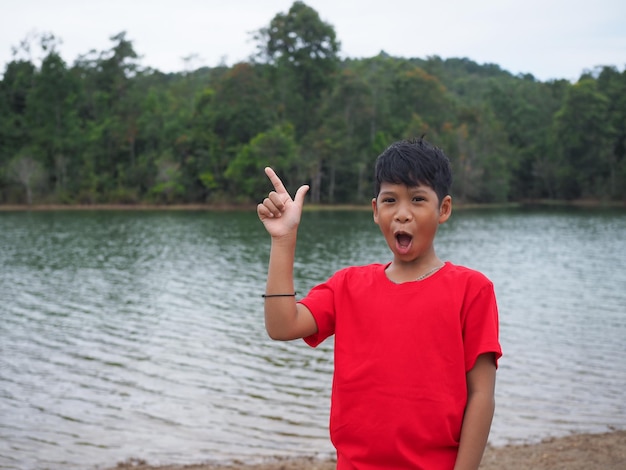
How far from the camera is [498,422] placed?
7.01m

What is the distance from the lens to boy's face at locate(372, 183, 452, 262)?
5.26 ft

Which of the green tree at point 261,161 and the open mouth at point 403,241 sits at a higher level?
the green tree at point 261,161

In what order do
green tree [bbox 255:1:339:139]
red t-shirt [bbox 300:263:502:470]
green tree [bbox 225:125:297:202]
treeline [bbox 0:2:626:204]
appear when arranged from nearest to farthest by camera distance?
red t-shirt [bbox 300:263:502:470], green tree [bbox 225:125:297:202], treeline [bbox 0:2:626:204], green tree [bbox 255:1:339:139]

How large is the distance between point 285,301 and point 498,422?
5.98m

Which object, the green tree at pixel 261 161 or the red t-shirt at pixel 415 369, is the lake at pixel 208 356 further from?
the green tree at pixel 261 161

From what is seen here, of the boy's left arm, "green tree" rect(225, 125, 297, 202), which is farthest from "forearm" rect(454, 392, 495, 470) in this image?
"green tree" rect(225, 125, 297, 202)

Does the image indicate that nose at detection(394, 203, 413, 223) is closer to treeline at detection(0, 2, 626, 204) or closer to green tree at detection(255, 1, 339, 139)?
treeline at detection(0, 2, 626, 204)

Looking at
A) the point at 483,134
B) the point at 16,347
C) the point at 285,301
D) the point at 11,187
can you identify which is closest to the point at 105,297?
the point at 16,347

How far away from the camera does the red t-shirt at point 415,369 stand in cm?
151

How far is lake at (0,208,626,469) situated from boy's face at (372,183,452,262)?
4.83 m

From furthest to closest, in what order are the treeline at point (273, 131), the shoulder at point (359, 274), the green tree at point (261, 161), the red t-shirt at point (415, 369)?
the treeline at point (273, 131), the green tree at point (261, 161), the shoulder at point (359, 274), the red t-shirt at point (415, 369)

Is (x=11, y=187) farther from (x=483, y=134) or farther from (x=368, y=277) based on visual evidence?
(x=368, y=277)

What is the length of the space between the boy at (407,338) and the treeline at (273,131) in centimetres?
4880

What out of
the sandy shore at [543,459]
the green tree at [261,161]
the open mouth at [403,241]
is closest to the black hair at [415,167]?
the open mouth at [403,241]
